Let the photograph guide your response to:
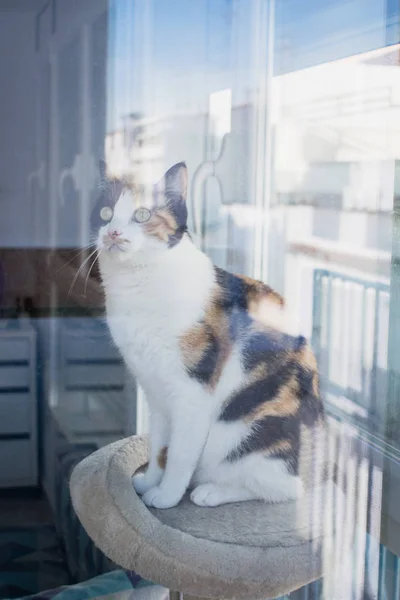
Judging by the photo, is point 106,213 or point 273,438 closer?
point 106,213

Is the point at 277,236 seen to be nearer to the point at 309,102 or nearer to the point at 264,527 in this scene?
the point at 309,102

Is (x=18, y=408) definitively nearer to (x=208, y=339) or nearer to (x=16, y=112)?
(x=208, y=339)

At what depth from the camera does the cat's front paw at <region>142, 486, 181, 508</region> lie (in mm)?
958

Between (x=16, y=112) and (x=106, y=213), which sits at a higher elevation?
(x=16, y=112)

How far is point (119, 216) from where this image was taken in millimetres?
909

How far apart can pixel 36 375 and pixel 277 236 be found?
36 centimetres

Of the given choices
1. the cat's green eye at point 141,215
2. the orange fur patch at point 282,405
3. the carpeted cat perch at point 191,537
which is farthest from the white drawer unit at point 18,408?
the orange fur patch at point 282,405

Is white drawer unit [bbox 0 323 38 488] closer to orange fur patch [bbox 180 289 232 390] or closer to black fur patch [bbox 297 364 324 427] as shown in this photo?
orange fur patch [bbox 180 289 232 390]

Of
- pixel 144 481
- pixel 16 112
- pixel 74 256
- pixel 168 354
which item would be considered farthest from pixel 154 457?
pixel 16 112

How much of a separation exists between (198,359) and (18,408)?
0.75 ft

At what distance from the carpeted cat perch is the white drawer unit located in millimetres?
66

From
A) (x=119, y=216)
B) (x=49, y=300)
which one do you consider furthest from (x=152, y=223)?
(x=49, y=300)

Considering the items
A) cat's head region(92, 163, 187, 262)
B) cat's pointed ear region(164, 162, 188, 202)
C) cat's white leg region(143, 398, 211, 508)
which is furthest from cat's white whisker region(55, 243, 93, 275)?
cat's white leg region(143, 398, 211, 508)

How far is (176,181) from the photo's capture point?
92 cm
